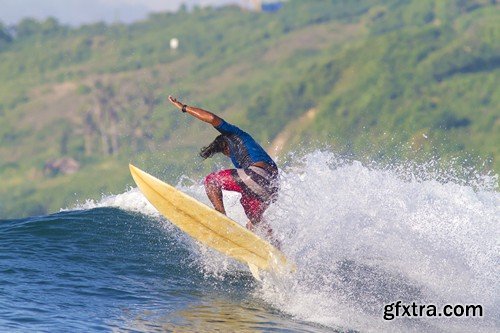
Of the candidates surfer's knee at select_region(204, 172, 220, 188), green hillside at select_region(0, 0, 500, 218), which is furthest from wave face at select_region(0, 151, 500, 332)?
green hillside at select_region(0, 0, 500, 218)

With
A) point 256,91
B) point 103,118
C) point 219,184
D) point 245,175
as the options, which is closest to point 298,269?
point 245,175

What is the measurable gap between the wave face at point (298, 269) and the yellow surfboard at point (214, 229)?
0.60 ft

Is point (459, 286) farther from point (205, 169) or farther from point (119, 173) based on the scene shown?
point (119, 173)

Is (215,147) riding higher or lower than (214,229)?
higher

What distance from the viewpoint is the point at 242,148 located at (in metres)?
10.3

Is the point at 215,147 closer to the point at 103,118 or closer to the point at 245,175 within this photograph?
the point at 245,175

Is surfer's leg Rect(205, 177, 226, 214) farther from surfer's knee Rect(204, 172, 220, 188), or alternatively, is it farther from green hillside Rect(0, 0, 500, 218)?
green hillside Rect(0, 0, 500, 218)

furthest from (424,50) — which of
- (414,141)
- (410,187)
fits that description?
(410,187)

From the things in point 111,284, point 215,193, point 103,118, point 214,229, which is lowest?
point 111,284

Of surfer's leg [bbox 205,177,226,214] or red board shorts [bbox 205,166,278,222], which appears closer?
red board shorts [bbox 205,166,278,222]

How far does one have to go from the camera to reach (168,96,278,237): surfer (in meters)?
10.2

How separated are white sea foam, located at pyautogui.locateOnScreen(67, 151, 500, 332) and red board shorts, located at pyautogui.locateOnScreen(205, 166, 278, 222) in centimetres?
18

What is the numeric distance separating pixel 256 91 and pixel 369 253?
60.3 meters

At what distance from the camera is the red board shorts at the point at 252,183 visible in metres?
10.2
